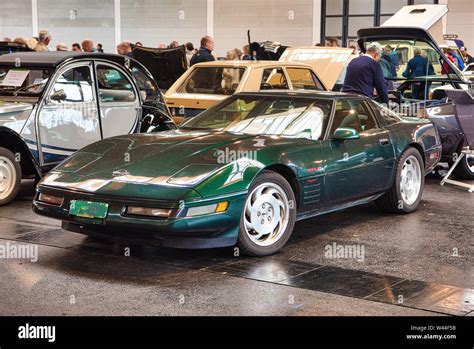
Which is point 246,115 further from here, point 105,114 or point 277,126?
point 105,114

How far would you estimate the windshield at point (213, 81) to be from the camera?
11.7 meters

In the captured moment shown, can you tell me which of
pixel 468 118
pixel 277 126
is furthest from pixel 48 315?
pixel 468 118

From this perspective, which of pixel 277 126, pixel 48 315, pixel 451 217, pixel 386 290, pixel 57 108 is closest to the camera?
pixel 48 315

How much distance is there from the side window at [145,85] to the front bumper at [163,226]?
4.14m

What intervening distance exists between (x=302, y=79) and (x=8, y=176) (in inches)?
224

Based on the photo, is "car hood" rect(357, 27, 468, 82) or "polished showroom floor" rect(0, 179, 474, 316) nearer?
"polished showroom floor" rect(0, 179, 474, 316)

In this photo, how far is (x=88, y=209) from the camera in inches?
240

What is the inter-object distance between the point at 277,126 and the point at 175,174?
1.49 metres

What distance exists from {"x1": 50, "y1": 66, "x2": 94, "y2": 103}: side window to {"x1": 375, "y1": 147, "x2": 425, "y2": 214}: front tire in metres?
3.62

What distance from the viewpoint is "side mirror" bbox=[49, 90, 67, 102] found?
8.90m

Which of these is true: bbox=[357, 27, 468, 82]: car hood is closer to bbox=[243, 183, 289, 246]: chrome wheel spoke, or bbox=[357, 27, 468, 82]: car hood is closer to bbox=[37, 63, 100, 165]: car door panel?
bbox=[37, 63, 100, 165]: car door panel

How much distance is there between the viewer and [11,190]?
867 cm

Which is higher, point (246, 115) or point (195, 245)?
point (246, 115)

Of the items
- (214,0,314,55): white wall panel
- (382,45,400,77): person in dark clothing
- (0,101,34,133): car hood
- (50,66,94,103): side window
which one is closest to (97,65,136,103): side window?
(50,66,94,103): side window
